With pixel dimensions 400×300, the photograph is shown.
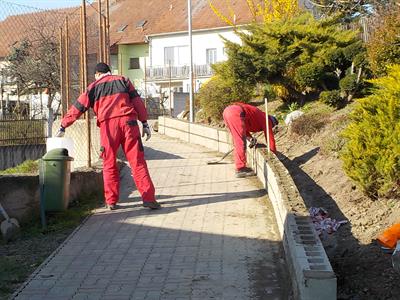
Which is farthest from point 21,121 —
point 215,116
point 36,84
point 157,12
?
point 157,12

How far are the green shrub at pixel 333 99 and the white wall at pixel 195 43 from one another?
29.9 m

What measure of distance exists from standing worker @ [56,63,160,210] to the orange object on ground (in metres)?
3.25

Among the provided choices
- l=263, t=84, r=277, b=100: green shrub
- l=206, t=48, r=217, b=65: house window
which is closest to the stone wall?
l=263, t=84, r=277, b=100: green shrub

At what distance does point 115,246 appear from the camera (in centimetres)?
647

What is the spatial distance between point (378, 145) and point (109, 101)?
3.25 meters

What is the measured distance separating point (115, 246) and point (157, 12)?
47798 millimetres

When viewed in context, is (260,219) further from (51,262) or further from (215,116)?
(215,116)

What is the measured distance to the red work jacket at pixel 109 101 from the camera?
307 inches

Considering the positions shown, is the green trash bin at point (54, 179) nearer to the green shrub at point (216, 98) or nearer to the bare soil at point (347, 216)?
the bare soil at point (347, 216)

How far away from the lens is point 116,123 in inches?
307

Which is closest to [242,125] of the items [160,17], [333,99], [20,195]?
[333,99]

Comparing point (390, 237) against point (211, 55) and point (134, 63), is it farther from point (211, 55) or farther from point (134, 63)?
point (134, 63)

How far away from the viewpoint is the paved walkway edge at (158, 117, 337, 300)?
13.5 ft

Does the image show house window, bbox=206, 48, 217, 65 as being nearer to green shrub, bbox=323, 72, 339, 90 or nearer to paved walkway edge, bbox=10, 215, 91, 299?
green shrub, bbox=323, 72, 339, 90
